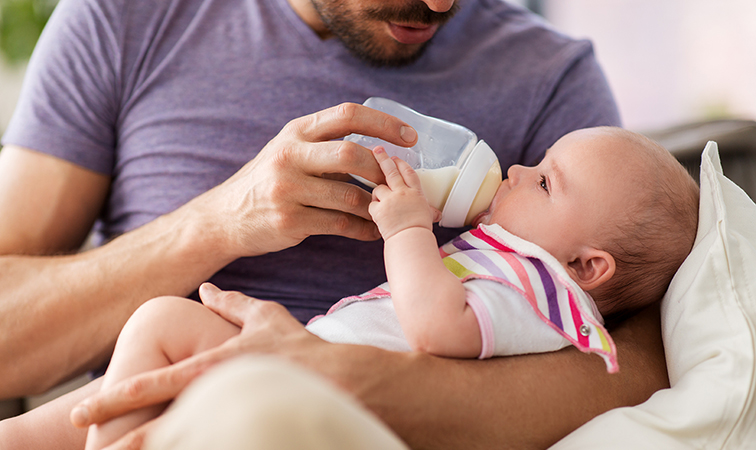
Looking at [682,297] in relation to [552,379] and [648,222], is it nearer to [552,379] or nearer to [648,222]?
[648,222]

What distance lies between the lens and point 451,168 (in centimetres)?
94

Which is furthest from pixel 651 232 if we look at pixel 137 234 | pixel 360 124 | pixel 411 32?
pixel 137 234

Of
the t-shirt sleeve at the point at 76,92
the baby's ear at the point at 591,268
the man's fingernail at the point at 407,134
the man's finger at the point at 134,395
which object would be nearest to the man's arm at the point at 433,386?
the man's finger at the point at 134,395

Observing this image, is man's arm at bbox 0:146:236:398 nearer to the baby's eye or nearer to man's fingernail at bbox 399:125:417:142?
man's fingernail at bbox 399:125:417:142

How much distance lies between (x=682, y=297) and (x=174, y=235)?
3.21 feet

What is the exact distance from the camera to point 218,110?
4.11 ft

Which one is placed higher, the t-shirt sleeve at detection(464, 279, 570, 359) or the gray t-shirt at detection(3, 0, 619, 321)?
the gray t-shirt at detection(3, 0, 619, 321)

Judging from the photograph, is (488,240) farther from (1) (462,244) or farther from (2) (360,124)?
(2) (360,124)

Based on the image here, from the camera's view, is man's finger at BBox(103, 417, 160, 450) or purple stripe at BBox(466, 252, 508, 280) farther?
purple stripe at BBox(466, 252, 508, 280)

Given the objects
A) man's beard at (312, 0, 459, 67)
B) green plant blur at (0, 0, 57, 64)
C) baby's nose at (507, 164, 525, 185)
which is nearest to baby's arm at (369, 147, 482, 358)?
baby's nose at (507, 164, 525, 185)

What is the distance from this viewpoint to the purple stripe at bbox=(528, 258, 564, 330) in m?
0.85

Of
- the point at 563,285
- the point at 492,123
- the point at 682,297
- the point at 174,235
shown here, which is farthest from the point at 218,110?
the point at 682,297

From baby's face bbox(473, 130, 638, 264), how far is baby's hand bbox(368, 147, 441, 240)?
19cm

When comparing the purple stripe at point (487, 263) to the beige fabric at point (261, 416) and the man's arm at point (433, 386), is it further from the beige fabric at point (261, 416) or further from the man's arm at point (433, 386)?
the beige fabric at point (261, 416)
